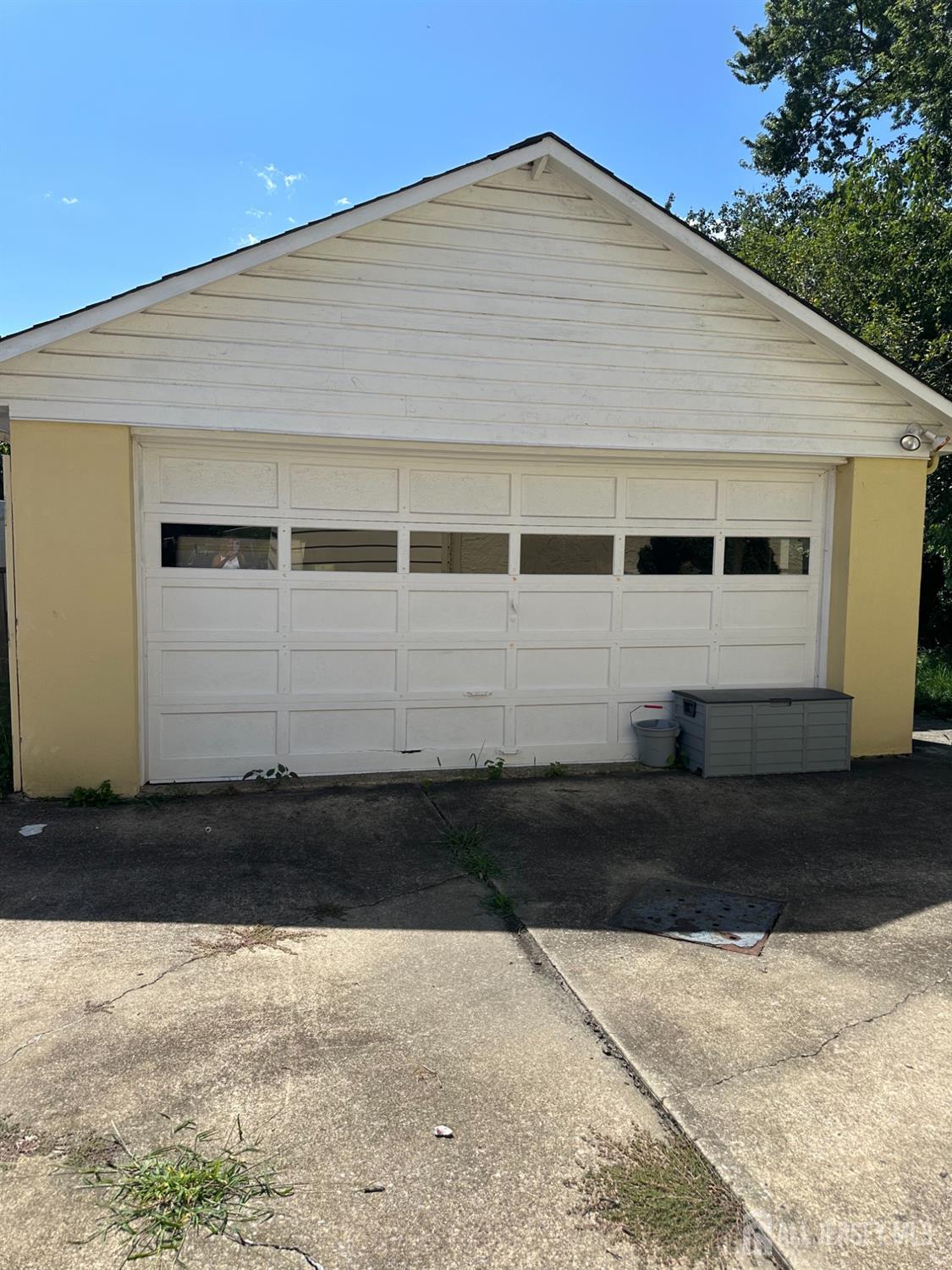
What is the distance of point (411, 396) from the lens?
6.58 metres

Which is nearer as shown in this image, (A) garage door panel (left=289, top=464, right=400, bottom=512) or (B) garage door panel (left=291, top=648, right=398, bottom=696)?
(A) garage door panel (left=289, top=464, right=400, bottom=512)

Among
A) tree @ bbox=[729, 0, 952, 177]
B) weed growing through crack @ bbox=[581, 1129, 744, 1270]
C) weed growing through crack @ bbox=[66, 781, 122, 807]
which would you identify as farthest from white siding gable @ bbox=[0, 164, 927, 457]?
tree @ bbox=[729, 0, 952, 177]

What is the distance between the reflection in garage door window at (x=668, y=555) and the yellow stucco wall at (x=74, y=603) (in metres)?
4.07

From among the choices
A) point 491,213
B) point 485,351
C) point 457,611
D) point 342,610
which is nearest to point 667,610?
point 457,611

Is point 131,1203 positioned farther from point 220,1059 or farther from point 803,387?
point 803,387

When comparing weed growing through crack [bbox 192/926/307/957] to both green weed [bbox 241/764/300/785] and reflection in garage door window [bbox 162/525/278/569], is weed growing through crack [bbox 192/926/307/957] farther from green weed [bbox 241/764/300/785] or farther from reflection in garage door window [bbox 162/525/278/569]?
reflection in garage door window [bbox 162/525/278/569]

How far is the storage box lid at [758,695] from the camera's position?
7.26 meters

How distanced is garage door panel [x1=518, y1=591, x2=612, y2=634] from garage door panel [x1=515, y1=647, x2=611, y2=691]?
0.64 feet

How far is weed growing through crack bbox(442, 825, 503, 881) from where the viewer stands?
495 cm

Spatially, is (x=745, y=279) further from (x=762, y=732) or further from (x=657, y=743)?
(x=657, y=743)

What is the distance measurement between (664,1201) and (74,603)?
5354 mm

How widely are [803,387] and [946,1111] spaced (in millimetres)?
5913

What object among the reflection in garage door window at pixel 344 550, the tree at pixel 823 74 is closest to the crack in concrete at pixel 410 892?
the reflection in garage door window at pixel 344 550

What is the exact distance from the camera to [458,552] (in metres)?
7.18
